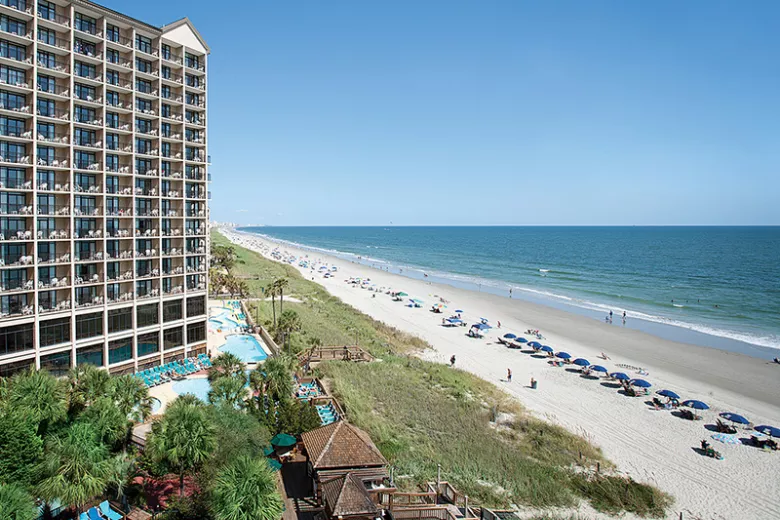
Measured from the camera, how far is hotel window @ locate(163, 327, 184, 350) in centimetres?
3272

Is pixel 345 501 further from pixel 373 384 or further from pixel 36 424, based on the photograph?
pixel 373 384

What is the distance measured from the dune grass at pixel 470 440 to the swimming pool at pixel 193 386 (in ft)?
22.4

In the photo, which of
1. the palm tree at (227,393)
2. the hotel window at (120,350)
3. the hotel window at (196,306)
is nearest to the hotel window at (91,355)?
the hotel window at (120,350)

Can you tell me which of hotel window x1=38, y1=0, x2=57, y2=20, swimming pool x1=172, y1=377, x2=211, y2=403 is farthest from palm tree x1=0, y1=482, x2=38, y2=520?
hotel window x1=38, y1=0, x2=57, y2=20

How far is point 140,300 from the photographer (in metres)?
31.0

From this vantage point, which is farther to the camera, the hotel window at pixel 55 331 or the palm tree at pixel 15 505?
the hotel window at pixel 55 331

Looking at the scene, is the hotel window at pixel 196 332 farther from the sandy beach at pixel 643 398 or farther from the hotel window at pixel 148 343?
the sandy beach at pixel 643 398

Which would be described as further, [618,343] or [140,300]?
[618,343]

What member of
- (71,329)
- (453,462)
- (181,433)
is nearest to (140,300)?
(71,329)

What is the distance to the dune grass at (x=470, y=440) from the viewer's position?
65.4 feet

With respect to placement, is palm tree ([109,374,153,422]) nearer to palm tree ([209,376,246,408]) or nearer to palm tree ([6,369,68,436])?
palm tree ([6,369,68,436])

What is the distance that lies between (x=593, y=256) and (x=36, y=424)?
14208 cm

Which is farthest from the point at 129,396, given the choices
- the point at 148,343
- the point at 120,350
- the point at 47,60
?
the point at 47,60

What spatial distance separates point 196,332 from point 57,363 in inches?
362
